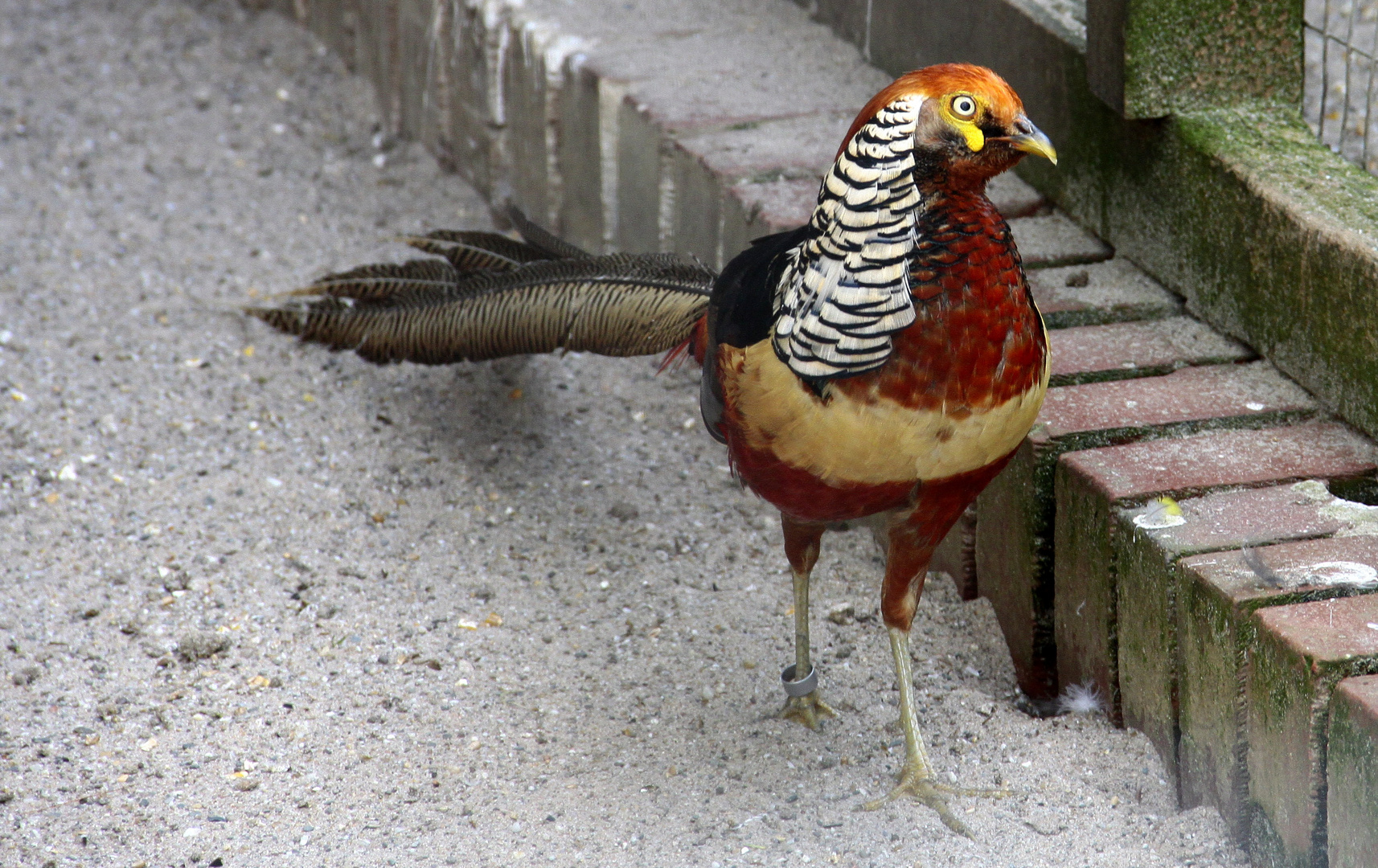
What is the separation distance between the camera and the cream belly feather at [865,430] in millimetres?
2008

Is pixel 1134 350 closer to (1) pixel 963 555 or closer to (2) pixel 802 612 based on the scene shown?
(1) pixel 963 555

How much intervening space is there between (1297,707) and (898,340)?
72cm

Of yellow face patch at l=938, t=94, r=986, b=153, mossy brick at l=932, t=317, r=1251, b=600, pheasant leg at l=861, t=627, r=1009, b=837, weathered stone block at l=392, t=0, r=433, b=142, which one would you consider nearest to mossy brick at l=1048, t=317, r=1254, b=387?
mossy brick at l=932, t=317, r=1251, b=600

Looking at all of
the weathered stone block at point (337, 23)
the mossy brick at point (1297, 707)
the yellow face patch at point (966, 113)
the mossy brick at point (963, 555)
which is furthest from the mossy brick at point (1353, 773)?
the weathered stone block at point (337, 23)

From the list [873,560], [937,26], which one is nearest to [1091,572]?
[873,560]

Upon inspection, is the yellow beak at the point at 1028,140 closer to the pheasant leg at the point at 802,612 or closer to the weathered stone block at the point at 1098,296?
the pheasant leg at the point at 802,612

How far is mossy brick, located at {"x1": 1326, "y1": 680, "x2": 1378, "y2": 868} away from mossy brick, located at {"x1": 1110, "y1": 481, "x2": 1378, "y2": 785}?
340 millimetres

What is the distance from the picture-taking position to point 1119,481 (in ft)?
7.75

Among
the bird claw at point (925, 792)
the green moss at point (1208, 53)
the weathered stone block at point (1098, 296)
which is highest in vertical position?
the green moss at point (1208, 53)

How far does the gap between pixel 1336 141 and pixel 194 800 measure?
9.33ft

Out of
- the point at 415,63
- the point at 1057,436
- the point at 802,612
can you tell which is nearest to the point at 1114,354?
the point at 1057,436

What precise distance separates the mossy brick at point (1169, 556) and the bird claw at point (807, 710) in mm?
535

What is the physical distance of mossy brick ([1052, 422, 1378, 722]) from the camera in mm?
2354

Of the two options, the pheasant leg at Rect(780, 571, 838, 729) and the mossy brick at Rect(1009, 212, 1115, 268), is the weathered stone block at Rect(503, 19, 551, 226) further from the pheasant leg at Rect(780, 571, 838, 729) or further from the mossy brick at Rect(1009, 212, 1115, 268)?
the pheasant leg at Rect(780, 571, 838, 729)
